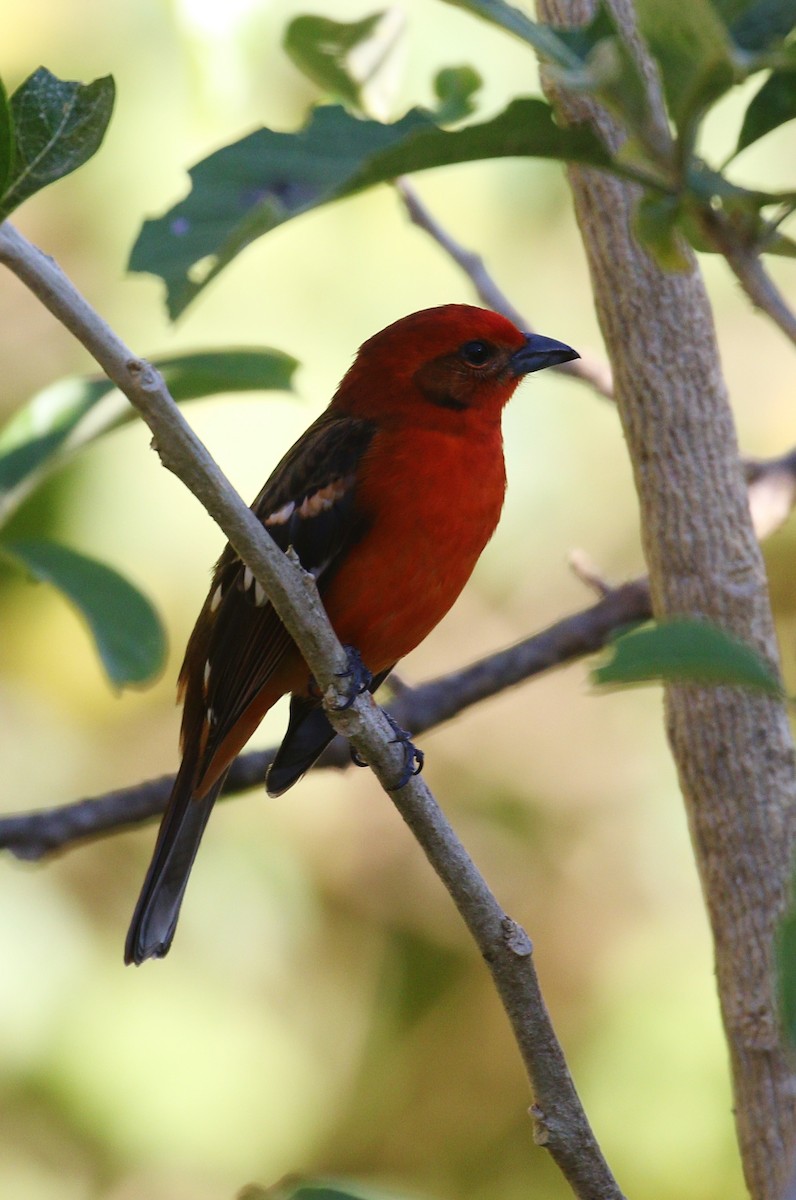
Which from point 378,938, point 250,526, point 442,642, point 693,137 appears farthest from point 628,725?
point 693,137

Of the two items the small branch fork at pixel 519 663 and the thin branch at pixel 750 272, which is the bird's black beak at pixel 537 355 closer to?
the small branch fork at pixel 519 663

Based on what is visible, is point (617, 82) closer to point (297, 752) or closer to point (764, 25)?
point (764, 25)

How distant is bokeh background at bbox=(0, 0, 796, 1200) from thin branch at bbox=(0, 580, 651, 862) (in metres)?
0.90

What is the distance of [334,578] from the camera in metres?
3.12

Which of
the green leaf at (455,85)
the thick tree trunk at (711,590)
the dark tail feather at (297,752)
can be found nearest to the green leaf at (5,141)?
the thick tree trunk at (711,590)

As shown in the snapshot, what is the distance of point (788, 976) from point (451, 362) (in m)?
2.53

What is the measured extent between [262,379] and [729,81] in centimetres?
182

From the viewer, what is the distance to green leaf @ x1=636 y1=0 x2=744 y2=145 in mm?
1289

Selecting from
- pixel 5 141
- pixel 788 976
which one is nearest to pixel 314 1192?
pixel 788 976

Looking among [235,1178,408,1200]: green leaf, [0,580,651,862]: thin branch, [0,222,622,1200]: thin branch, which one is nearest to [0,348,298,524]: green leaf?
[0,580,651,862]: thin branch

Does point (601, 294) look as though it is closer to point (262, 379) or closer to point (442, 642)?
point (262, 379)

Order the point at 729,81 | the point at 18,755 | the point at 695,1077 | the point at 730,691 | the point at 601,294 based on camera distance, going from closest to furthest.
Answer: the point at 729,81 < the point at 730,691 < the point at 601,294 < the point at 695,1077 < the point at 18,755

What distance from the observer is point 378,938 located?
14.1 ft

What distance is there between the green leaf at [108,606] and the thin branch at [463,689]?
0.31 metres
